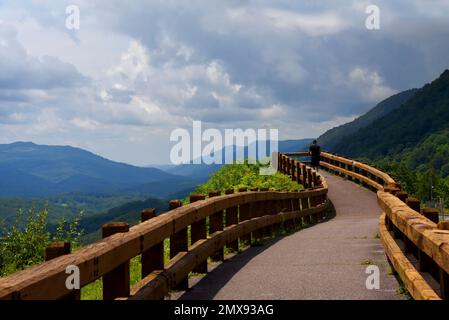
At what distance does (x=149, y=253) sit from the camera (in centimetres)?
635

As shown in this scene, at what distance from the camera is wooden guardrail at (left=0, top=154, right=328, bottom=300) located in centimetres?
363

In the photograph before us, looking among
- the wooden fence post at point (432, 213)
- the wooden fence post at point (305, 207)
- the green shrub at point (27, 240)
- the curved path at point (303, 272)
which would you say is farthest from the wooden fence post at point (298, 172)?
the wooden fence post at point (432, 213)

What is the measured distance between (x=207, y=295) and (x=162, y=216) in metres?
1.32

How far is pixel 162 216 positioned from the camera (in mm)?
6707

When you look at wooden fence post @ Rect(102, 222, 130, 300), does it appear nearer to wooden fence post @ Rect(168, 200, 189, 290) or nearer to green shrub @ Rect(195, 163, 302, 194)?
wooden fence post @ Rect(168, 200, 189, 290)

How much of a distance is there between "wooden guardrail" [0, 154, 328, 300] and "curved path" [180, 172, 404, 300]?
41 cm

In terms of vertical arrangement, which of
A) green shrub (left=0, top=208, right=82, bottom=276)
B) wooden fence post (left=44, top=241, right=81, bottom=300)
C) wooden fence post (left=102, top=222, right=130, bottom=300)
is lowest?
green shrub (left=0, top=208, right=82, bottom=276)

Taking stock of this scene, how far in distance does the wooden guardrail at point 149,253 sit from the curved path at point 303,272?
1.34ft

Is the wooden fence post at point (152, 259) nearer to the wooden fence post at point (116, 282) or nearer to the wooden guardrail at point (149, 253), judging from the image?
the wooden guardrail at point (149, 253)

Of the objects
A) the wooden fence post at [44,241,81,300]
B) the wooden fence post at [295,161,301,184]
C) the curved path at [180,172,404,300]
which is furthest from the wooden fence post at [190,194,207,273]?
the wooden fence post at [295,161,301,184]

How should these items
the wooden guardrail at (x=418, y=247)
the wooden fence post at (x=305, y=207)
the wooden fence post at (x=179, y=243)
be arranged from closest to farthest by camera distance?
the wooden guardrail at (x=418, y=247)
the wooden fence post at (x=179, y=243)
the wooden fence post at (x=305, y=207)

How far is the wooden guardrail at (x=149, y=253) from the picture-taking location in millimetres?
3633
